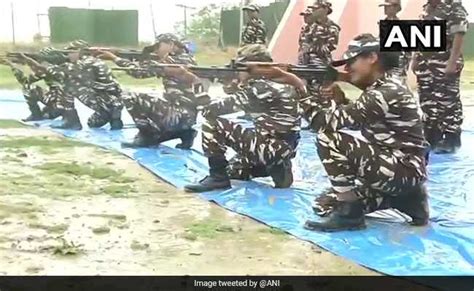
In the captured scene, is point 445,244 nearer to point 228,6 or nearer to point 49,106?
point 228,6

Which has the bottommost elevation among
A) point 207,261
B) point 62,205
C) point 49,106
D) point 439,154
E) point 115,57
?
point 207,261

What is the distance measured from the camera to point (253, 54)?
98.5 inches

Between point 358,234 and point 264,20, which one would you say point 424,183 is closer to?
point 358,234

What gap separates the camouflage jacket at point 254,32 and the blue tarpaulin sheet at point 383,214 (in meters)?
0.34

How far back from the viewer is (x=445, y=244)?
2.47 meters

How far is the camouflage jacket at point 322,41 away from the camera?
2471mm

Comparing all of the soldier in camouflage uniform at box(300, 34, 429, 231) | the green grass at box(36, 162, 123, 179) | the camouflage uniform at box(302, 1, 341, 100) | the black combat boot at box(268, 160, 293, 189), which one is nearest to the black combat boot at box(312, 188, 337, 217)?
the soldier in camouflage uniform at box(300, 34, 429, 231)

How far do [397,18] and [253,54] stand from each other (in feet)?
1.54

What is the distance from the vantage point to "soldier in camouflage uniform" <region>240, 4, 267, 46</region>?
2479mm

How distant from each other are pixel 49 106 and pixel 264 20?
30.0 inches

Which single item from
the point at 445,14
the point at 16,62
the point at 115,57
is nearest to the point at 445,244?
the point at 445,14

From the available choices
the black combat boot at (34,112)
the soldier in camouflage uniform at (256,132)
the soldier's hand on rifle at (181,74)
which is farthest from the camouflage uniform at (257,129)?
the black combat boot at (34,112)

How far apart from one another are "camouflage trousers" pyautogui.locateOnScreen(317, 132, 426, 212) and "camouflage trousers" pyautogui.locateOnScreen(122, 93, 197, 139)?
46cm

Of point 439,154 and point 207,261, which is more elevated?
point 439,154
